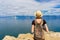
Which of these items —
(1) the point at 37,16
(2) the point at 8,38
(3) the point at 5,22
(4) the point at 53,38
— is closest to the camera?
(1) the point at 37,16

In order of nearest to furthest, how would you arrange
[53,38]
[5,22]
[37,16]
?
[37,16] → [53,38] → [5,22]

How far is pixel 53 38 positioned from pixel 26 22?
7.76 m

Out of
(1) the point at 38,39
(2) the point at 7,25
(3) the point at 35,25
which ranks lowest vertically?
(2) the point at 7,25

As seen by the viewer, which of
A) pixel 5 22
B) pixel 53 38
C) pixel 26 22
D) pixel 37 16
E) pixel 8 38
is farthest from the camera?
pixel 5 22

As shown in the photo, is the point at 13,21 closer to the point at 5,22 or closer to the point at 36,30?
the point at 5,22

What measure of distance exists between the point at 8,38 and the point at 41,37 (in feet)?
12.5

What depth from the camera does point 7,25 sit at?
16.3m

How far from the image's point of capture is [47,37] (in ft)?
24.2

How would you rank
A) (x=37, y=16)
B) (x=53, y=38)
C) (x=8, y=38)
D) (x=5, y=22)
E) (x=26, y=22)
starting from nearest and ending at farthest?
(x=37, y=16), (x=53, y=38), (x=8, y=38), (x=26, y=22), (x=5, y=22)

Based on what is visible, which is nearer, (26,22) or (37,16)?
(37,16)

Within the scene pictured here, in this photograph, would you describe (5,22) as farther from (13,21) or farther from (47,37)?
(47,37)

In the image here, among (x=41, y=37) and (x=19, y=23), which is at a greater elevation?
(x=41, y=37)

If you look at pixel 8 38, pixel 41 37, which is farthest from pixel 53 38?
pixel 41 37

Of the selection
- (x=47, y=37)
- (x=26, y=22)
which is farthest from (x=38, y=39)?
(x=26, y=22)
